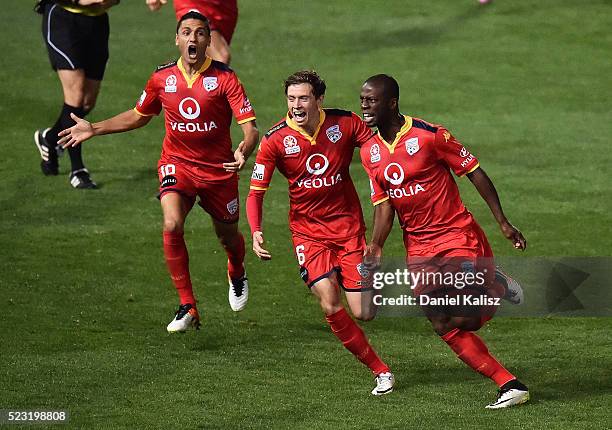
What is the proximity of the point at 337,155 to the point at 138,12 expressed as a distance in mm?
14892

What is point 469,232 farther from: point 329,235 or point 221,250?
point 221,250

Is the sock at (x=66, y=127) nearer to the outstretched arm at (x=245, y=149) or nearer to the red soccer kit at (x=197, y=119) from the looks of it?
the red soccer kit at (x=197, y=119)

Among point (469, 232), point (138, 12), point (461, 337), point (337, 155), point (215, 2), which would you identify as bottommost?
point (461, 337)

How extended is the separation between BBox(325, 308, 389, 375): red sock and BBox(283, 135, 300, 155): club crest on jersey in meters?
1.21

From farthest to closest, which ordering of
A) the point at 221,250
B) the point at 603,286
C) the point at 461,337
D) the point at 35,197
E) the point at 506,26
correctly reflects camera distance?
the point at 506,26 < the point at 35,197 < the point at 221,250 < the point at 603,286 < the point at 461,337

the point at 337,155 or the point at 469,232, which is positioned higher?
the point at 337,155

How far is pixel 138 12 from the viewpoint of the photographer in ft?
78.6

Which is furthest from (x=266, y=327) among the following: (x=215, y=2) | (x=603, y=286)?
(x=215, y=2)

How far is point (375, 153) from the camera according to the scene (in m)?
9.27

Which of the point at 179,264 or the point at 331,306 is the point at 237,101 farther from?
the point at 331,306

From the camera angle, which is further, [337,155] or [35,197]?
[35,197]

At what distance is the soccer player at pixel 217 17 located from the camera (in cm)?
1549

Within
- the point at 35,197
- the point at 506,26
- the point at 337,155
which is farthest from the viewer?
the point at 506,26

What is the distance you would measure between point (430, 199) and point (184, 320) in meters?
2.43
